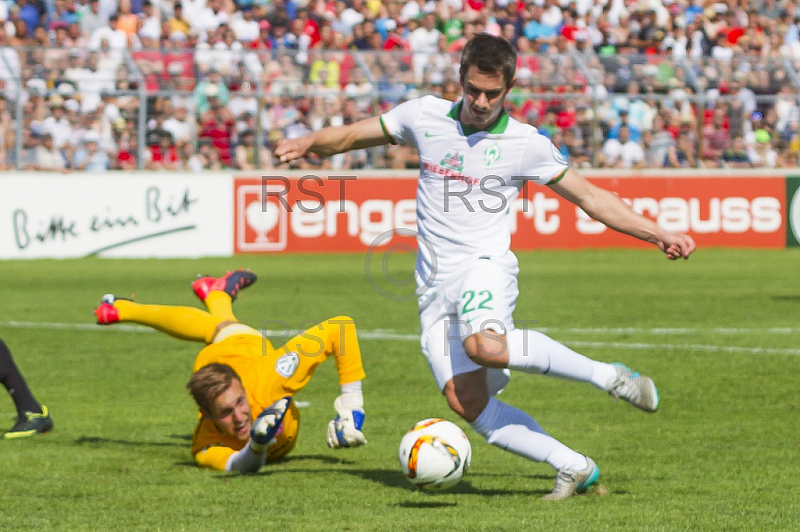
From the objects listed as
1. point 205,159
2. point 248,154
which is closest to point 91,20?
point 205,159

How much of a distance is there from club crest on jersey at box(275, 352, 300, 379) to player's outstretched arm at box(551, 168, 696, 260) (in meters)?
1.83

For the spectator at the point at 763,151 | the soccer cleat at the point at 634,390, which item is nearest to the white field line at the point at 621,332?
the soccer cleat at the point at 634,390

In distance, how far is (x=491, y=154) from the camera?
17.9 feet

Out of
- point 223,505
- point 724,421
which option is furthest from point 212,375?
point 724,421

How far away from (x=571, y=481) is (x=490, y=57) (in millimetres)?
1926

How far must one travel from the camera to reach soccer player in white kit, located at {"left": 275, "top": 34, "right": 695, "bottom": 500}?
5.20m

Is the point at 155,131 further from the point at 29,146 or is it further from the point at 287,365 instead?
the point at 287,365

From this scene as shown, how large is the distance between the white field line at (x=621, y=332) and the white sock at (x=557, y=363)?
5.07m

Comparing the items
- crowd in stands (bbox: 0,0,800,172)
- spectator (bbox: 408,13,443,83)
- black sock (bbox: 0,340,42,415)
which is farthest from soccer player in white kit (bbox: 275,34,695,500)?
spectator (bbox: 408,13,443,83)

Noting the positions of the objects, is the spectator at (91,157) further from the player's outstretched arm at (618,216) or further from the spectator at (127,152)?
the player's outstretched arm at (618,216)

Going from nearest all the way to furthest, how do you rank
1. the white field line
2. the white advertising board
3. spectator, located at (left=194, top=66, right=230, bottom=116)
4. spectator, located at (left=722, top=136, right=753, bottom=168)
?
1. the white field line
2. the white advertising board
3. spectator, located at (left=194, top=66, right=230, bottom=116)
4. spectator, located at (left=722, top=136, right=753, bottom=168)

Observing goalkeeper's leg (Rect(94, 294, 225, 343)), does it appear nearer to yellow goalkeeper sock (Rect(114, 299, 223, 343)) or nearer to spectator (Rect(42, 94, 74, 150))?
yellow goalkeeper sock (Rect(114, 299, 223, 343))

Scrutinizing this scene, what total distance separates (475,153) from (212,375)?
1795 millimetres

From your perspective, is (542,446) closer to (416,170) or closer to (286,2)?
(416,170)
